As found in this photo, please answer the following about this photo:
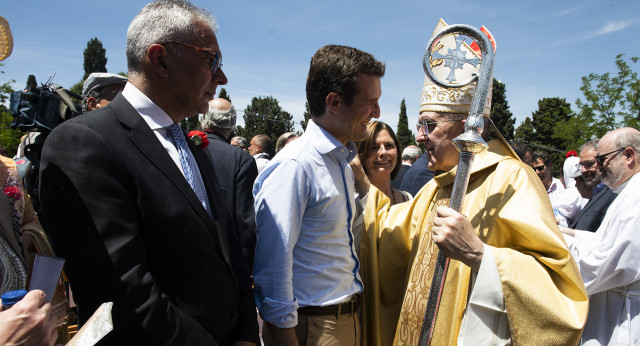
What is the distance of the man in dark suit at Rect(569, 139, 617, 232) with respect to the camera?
14.0 feet

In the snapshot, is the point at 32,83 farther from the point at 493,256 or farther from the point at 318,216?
the point at 493,256

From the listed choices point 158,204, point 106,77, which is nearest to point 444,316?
point 158,204

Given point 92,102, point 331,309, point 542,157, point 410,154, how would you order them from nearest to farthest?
point 331,309, point 92,102, point 542,157, point 410,154

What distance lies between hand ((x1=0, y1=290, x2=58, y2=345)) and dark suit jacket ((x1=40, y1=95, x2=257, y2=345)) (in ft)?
0.54

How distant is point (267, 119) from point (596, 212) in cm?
4246

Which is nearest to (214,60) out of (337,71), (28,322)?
(337,71)

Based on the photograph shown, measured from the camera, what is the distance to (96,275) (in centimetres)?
130

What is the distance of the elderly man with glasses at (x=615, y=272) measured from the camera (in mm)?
3041

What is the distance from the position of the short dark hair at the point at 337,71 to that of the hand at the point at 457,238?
2.46 ft

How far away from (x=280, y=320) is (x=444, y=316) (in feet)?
2.95

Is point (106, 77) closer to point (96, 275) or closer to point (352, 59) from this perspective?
point (352, 59)

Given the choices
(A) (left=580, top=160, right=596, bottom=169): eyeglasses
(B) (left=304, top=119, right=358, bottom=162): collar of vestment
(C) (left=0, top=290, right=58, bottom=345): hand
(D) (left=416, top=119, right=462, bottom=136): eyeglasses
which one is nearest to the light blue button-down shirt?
(B) (left=304, top=119, right=358, bottom=162): collar of vestment

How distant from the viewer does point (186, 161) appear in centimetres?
174

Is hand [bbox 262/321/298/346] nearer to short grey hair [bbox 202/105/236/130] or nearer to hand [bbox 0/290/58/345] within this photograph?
hand [bbox 0/290/58/345]
